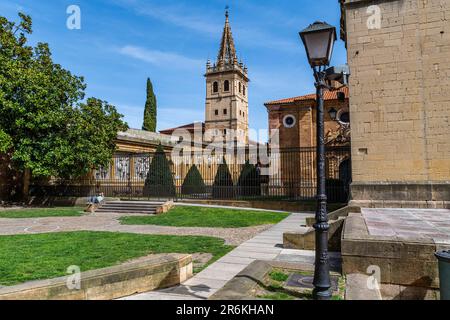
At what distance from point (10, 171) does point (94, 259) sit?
18.8 meters


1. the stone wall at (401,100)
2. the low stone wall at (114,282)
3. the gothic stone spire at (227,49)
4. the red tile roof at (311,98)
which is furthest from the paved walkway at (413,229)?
the gothic stone spire at (227,49)

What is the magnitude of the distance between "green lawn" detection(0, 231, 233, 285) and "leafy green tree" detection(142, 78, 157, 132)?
40.8 metres

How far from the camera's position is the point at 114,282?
159 inches

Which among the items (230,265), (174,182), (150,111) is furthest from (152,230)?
(150,111)

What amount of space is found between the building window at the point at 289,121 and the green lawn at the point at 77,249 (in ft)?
69.4

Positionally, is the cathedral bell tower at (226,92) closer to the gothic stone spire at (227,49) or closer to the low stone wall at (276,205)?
the gothic stone spire at (227,49)

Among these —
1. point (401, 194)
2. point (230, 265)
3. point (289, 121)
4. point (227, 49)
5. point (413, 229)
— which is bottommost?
point (230, 265)

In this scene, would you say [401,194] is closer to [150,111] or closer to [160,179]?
[160,179]

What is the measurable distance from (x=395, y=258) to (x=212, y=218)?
9107mm

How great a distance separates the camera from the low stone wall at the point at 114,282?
339cm

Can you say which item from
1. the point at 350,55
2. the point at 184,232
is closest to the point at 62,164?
the point at 184,232

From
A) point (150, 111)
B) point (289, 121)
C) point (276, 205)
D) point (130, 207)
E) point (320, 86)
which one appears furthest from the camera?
point (150, 111)

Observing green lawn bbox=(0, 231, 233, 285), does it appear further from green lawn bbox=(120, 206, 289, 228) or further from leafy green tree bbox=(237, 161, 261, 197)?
leafy green tree bbox=(237, 161, 261, 197)

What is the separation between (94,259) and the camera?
6086mm
